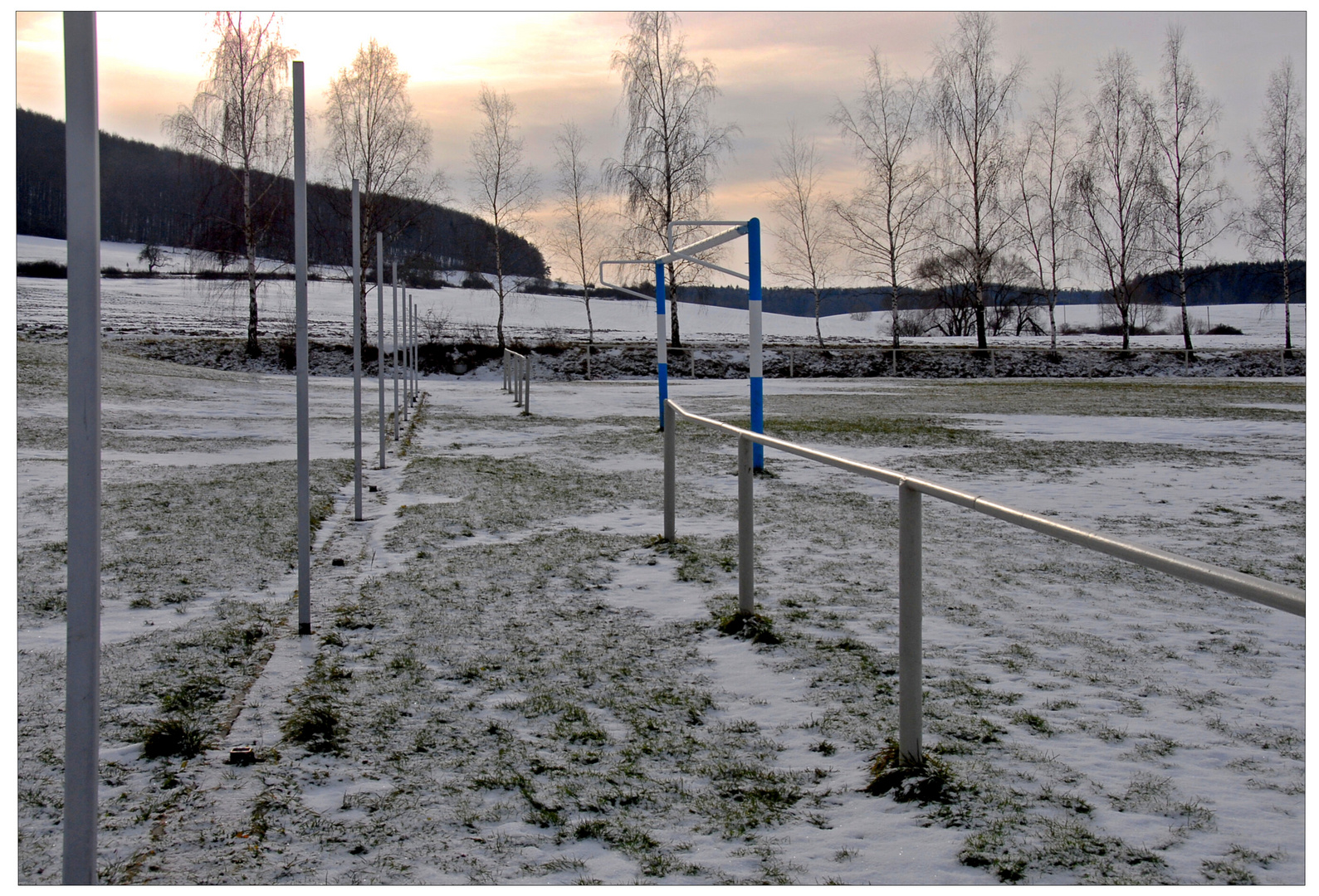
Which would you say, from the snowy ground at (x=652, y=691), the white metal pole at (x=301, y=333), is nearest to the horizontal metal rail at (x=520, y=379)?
the snowy ground at (x=652, y=691)

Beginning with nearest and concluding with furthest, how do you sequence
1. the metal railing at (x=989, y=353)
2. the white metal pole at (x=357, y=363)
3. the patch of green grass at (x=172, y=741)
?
the patch of green grass at (x=172, y=741) < the white metal pole at (x=357, y=363) < the metal railing at (x=989, y=353)

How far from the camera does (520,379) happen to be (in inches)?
772

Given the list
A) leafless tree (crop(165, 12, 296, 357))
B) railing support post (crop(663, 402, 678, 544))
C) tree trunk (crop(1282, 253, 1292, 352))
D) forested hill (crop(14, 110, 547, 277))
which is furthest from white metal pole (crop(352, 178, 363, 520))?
tree trunk (crop(1282, 253, 1292, 352))

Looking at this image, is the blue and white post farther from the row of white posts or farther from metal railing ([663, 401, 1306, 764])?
the row of white posts

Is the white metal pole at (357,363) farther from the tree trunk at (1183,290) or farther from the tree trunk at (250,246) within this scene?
the tree trunk at (1183,290)

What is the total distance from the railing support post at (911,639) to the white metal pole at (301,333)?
2216mm

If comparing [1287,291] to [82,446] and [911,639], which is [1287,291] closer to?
[911,639]

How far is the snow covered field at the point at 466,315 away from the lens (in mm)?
39625

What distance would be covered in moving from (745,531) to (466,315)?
52.9 m

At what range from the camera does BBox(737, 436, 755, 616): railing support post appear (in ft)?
13.8

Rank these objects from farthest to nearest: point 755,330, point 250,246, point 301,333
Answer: point 250,246 → point 755,330 → point 301,333

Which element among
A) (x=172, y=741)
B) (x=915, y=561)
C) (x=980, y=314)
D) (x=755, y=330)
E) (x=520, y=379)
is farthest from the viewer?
(x=980, y=314)

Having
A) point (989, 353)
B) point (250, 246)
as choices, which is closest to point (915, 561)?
point (250, 246)

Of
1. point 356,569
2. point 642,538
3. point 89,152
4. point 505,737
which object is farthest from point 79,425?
point 642,538
